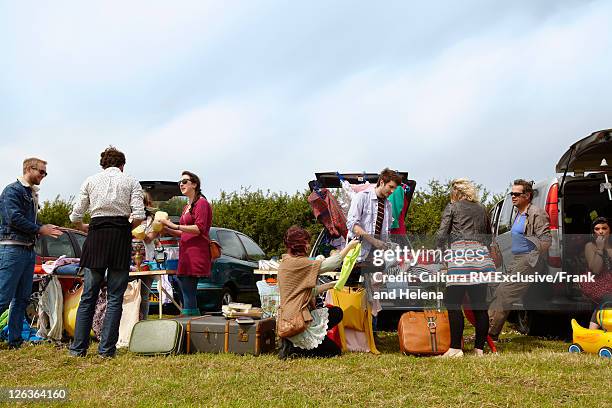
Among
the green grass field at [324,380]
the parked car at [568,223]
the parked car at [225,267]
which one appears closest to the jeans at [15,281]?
the green grass field at [324,380]

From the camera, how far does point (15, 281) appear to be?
6.55 meters

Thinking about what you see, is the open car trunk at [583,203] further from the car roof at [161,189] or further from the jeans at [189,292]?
the car roof at [161,189]

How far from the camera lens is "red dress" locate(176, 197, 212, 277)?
22.0ft

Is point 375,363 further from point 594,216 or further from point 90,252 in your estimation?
point 594,216

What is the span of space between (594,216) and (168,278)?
527cm

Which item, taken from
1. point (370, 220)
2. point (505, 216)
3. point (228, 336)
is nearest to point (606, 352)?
point (370, 220)

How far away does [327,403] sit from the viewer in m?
4.17

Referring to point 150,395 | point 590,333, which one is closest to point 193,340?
point 150,395

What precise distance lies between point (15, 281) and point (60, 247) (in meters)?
2.51

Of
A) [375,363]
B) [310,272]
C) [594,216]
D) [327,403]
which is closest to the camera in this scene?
[327,403]

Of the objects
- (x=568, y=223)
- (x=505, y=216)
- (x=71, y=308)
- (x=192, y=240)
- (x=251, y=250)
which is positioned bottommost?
(x=71, y=308)

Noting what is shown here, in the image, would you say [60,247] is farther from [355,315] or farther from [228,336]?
[355,315]

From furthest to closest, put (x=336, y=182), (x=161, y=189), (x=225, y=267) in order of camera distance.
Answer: (x=225, y=267) < (x=161, y=189) < (x=336, y=182)

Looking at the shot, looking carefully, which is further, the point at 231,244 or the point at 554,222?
the point at 231,244
